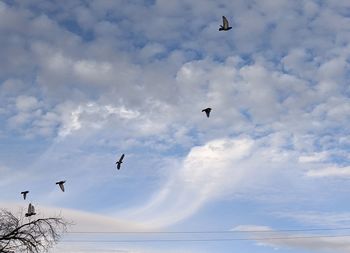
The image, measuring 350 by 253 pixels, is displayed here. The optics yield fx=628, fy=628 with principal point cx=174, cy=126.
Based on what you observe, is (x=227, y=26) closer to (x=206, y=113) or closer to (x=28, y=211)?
(x=206, y=113)

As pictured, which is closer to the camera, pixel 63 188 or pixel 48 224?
pixel 48 224

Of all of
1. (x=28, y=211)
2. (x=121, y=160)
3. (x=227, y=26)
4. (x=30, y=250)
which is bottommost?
(x=30, y=250)

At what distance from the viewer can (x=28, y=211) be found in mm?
36438

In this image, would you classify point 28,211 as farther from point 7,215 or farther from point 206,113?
point 206,113

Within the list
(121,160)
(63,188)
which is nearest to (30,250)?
(63,188)

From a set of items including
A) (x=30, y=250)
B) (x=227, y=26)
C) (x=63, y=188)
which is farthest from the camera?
(x=63, y=188)

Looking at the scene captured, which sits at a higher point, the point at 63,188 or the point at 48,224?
the point at 63,188

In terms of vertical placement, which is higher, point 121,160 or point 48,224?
point 121,160

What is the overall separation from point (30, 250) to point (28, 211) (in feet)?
7.36

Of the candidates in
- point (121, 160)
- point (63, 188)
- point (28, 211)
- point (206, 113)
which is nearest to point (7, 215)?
point (28, 211)

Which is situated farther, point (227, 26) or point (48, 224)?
point (48, 224)

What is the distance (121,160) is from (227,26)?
11.8 m

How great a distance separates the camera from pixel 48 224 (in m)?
36.7

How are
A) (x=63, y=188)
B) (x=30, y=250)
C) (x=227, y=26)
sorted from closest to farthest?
(x=227, y=26)
(x=30, y=250)
(x=63, y=188)
